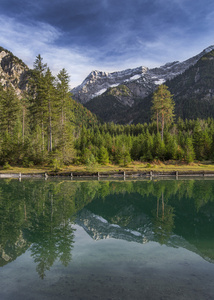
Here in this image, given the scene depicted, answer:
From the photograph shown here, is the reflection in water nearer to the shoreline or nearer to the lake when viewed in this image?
the lake

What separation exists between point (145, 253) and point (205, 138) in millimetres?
69783

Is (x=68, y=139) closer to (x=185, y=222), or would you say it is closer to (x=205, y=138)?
(x=185, y=222)

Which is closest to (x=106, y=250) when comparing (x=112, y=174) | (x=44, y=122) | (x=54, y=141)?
(x=112, y=174)

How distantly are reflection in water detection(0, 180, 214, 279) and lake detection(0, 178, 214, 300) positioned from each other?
0.05 meters

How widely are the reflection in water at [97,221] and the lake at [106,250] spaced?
50 millimetres

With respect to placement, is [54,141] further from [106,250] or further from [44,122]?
[106,250]

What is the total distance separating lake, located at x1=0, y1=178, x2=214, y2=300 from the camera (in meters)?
7.21

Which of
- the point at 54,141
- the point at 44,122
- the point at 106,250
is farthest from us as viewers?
the point at 54,141

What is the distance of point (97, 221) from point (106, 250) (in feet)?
16.5

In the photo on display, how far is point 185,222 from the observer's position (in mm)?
15172

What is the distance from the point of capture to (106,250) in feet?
35.7

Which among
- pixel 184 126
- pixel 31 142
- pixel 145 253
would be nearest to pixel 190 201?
pixel 145 253

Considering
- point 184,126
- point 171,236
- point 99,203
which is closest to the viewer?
point 171,236

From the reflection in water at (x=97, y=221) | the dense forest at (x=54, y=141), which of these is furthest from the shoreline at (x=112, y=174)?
the reflection in water at (x=97, y=221)
